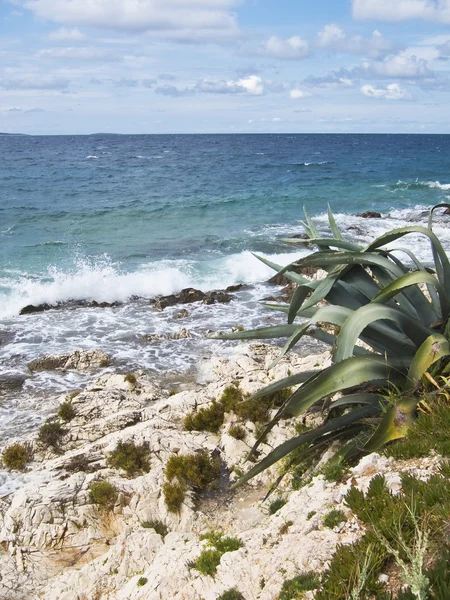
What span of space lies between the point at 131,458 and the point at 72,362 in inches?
232

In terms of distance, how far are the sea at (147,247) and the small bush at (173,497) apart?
6.81 feet

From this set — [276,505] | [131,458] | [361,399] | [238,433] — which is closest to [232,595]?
[276,505]

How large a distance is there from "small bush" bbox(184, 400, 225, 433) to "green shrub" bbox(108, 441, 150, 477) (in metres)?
0.80

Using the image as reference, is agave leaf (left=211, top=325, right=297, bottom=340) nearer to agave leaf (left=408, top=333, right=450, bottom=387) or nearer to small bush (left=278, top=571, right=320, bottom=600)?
agave leaf (left=408, top=333, right=450, bottom=387)

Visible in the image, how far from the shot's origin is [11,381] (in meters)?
11.2

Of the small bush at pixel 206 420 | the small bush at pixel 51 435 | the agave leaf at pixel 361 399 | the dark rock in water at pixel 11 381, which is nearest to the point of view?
the agave leaf at pixel 361 399

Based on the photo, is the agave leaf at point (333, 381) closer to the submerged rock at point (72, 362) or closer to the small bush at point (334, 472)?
the small bush at point (334, 472)

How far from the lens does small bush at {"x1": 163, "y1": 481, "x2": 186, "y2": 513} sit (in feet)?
19.0

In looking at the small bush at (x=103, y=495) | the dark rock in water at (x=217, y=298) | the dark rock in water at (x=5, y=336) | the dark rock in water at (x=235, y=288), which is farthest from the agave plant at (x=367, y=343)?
the dark rock in water at (x=235, y=288)

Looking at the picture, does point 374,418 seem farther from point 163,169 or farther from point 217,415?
point 163,169

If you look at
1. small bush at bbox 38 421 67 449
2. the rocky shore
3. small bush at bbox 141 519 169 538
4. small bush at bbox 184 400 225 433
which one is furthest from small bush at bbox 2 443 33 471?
small bush at bbox 141 519 169 538

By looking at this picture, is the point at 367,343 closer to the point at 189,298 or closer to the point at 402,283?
the point at 402,283

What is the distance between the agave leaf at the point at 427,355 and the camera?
168 inches

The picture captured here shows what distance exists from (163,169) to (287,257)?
41.7 m
